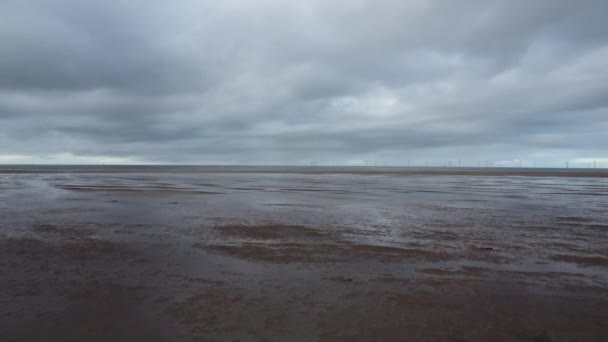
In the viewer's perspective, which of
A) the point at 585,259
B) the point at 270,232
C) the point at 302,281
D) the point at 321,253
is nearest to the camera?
the point at 302,281

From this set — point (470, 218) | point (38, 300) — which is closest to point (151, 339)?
point (38, 300)

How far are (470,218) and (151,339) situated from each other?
14103 millimetres

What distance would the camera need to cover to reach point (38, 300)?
5.56m

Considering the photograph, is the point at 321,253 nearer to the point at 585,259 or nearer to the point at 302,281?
the point at 302,281

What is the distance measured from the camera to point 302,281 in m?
6.62

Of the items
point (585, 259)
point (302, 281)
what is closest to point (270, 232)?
point (302, 281)

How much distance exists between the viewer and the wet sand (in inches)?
185

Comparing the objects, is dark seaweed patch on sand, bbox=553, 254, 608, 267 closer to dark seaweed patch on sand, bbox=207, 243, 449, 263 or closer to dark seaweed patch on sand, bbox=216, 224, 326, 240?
dark seaweed patch on sand, bbox=207, 243, 449, 263

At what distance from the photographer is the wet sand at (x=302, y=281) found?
470 centimetres

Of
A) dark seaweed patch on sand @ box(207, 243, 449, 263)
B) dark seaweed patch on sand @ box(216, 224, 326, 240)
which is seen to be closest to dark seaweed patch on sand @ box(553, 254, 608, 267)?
dark seaweed patch on sand @ box(207, 243, 449, 263)

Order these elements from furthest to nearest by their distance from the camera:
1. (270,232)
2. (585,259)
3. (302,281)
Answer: (270,232)
(585,259)
(302,281)

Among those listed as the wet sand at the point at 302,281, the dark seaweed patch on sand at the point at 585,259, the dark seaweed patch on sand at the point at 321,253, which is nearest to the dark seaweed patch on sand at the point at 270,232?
the wet sand at the point at 302,281

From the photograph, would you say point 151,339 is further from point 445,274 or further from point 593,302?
point 593,302

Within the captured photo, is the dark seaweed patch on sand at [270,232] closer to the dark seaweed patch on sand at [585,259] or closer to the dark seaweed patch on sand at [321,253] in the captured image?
the dark seaweed patch on sand at [321,253]
